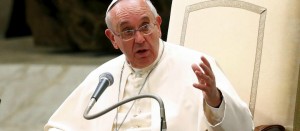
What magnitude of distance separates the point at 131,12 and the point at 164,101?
17.6 inches

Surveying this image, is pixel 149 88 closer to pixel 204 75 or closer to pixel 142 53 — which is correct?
pixel 142 53

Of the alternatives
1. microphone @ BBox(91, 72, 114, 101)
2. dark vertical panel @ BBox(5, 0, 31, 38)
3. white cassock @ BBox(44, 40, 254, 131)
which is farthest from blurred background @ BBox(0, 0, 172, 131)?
microphone @ BBox(91, 72, 114, 101)

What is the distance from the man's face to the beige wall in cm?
55

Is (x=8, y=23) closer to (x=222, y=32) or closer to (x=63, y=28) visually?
(x=63, y=28)

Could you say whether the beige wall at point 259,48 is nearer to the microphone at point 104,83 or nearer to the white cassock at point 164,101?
the white cassock at point 164,101

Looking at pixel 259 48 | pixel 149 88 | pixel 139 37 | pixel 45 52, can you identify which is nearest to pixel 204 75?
pixel 139 37

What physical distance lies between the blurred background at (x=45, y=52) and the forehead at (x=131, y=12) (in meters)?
3.58

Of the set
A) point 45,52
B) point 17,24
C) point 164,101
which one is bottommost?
point 45,52

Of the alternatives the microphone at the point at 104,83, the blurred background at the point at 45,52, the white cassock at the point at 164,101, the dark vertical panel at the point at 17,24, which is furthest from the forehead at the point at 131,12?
the dark vertical panel at the point at 17,24

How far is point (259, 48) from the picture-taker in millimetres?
4051

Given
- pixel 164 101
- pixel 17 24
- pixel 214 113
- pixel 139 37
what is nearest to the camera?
pixel 214 113

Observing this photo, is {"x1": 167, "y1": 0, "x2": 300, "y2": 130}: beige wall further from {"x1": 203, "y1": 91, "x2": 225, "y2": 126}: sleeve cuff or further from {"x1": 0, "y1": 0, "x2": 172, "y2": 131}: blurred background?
{"x1": 0, "y1": 0, "x2": 172, "y2": 131}: blurred background

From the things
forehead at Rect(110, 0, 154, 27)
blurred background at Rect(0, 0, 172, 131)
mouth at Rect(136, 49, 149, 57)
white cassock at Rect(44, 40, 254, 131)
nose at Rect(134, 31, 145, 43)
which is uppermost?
forehead at Rect(110, 0, 154, 27)

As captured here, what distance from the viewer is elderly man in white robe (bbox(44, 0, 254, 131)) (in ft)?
11.3
